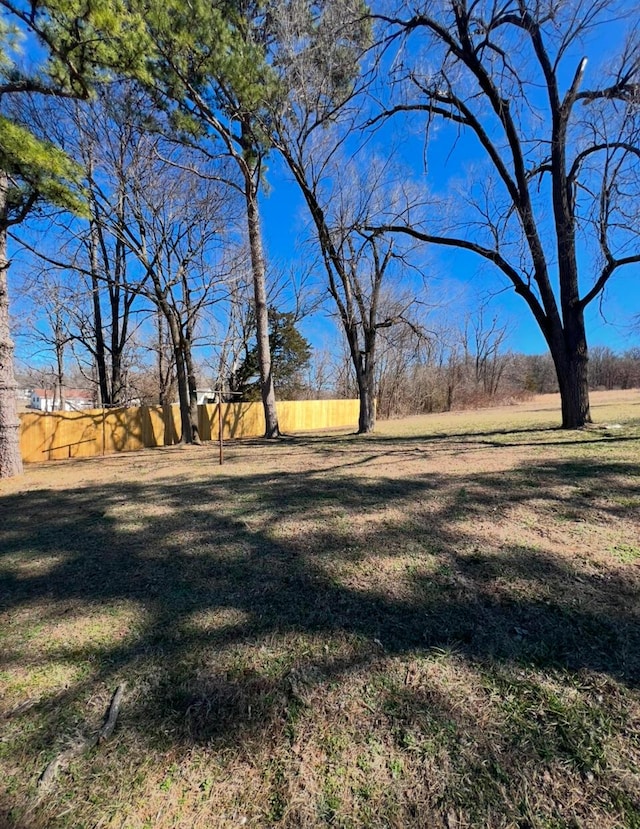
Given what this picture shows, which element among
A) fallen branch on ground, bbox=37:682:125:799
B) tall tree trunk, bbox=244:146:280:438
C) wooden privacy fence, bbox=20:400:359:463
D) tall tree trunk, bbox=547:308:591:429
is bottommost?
fallen branch on ground, bbox=37:682:125:799

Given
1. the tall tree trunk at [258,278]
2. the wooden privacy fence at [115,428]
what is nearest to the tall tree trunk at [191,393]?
the wooden privacy fence at [115,428]

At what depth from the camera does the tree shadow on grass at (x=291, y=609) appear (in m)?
1.51

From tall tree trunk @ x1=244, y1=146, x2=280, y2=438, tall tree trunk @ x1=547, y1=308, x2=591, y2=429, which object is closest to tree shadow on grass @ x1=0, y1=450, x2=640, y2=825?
tall tree trunk @ x1=547, y1=308, x2=591, y2=429

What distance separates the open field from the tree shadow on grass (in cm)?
1

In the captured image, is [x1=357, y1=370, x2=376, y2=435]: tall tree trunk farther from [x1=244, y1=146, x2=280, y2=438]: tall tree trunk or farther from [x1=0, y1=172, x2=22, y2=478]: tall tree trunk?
[x1=0, y1=172, x2=22, y2=478]: tall tree trunk

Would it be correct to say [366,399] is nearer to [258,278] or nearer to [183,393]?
[258,278]

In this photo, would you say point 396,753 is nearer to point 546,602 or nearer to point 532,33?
point 546,602

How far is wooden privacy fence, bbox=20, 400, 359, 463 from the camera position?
1044 centimetres

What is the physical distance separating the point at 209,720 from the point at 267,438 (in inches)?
395

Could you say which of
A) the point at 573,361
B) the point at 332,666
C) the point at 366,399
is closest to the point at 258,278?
the point at 366,399

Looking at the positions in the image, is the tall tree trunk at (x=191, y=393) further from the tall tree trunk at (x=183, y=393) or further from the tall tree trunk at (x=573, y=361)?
the tall tree trunk at (x=573, y=361)

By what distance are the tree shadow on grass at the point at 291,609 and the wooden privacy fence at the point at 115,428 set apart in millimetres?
7925

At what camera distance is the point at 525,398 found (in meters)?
37.4

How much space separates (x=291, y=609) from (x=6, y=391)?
21.7 ft
